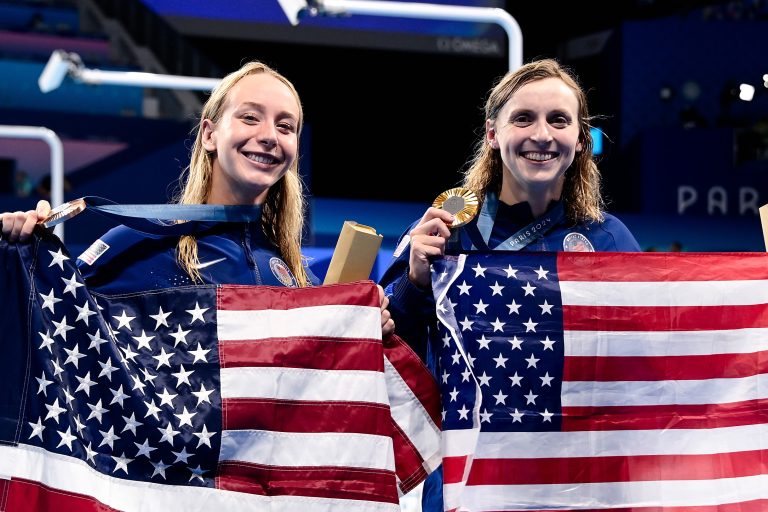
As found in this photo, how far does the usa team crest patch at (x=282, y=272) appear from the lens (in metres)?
3.62

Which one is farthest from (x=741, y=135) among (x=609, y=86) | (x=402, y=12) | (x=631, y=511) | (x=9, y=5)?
(x=631, y=511)

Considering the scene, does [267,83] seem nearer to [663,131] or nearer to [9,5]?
[663,131]

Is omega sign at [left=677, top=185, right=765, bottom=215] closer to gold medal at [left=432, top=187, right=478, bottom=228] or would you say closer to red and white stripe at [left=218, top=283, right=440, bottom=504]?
gold medal at [left=432, top=187, right=478, bottom=228]

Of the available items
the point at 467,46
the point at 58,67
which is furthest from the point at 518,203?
the point at 467,46

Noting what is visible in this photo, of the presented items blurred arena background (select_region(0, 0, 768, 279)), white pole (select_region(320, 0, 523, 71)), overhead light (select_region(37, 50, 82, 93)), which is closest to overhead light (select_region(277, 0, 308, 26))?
white pole (select_region(320, 0, 523, 71))

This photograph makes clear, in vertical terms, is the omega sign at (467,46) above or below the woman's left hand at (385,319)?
above

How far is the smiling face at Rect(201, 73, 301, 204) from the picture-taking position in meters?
3.59

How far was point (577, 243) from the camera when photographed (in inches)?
151

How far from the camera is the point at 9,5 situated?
17.4m

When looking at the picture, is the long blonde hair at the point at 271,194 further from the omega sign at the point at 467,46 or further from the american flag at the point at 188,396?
the omega sign at the point at 467,46

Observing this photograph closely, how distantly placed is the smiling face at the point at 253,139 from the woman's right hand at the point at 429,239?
1.67ft

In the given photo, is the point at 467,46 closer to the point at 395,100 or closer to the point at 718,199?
the point at 395,100

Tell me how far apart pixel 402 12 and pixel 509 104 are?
322cm

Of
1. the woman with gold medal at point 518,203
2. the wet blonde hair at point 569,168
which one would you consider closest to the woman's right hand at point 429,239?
the woman with gold medal at point 518,203
